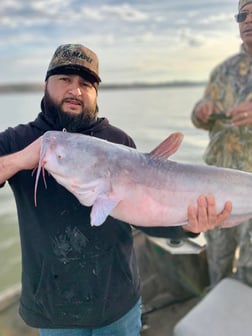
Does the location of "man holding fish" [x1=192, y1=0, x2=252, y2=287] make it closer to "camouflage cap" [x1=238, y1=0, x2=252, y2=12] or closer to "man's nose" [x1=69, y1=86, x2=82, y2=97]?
"camouflage cap" [x1=238, y1=0, x2=252, y2=12]

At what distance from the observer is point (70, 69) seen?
190 centimetres

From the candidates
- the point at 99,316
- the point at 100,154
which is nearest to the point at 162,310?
the point at 99,316

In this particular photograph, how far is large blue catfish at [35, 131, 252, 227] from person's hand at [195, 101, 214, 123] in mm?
1223

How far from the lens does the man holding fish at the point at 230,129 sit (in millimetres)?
2881

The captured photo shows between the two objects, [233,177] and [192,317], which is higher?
[233,177]

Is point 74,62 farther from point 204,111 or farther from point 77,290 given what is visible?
point 204,111

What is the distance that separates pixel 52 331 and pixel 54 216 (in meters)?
0.61

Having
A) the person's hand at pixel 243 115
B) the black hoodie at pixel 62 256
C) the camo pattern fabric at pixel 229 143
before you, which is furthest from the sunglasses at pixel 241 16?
the black hoodie at pixel 62 256

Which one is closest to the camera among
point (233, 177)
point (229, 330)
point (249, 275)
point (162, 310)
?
point (233, 177)

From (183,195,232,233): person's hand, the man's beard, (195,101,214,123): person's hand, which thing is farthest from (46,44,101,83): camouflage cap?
(195,101,214,123): person's hand

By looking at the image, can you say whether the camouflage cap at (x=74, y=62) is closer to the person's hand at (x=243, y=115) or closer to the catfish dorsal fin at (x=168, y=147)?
the catfish dorsal fin at (x=168, y=147)

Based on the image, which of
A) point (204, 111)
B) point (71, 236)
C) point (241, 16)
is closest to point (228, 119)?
point (204, 111)

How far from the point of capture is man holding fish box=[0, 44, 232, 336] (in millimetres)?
1826

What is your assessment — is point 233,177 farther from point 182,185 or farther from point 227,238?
point 227,238
